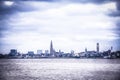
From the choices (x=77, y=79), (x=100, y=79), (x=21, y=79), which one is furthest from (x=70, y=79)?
(x=21, y=79)

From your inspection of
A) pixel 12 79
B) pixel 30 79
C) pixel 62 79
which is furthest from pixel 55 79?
pixel 12 79

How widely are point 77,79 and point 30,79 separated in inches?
265

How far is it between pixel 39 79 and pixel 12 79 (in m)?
3.86

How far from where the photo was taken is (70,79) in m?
37.1

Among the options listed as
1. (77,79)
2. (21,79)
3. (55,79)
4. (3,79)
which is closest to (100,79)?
(77,79)

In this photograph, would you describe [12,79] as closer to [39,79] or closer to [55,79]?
[39,79]

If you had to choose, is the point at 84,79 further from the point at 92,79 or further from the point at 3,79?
the point at 3,79

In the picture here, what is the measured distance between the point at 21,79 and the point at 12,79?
128 centimetres

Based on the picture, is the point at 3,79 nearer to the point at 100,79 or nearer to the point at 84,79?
the point at 84,79

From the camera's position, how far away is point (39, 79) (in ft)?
122

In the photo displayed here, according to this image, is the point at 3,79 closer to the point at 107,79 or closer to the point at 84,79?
the point at 84,79

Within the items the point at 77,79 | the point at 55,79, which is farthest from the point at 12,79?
the point at 77,79

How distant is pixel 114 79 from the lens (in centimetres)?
3650

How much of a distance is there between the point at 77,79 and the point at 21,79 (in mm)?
8034
